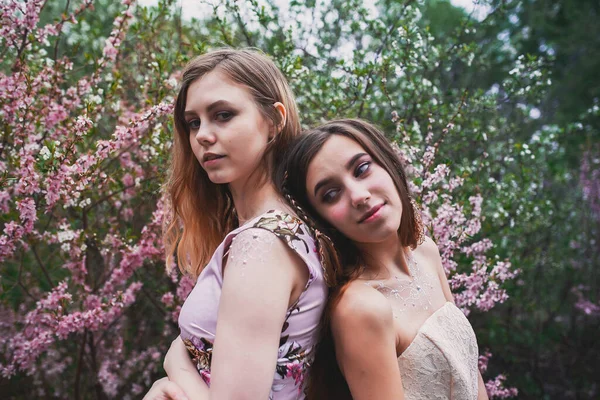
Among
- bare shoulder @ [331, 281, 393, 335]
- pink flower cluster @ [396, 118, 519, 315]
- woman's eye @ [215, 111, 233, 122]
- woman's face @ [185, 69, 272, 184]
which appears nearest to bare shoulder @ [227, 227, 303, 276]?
bare shoulder @ [331, 281, 393, 335]

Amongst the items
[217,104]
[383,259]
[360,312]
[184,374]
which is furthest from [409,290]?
[217,104]

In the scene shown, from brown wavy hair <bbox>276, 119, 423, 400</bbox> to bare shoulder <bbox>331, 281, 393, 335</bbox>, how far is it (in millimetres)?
85

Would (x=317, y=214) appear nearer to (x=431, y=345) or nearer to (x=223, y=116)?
(x=223, y=116)

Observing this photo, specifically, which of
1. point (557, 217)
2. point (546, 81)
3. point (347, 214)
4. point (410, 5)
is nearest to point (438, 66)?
point (410, 5)

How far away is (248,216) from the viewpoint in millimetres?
1731

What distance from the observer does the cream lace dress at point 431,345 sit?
161cm

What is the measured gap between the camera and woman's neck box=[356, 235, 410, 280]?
1779 mm

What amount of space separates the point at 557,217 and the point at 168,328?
309 centimetres

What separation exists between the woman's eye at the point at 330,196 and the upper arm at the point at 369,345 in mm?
318

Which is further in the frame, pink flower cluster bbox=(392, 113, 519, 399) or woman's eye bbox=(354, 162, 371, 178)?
pink flower cluster bbox=(392, 113, 519, 399)

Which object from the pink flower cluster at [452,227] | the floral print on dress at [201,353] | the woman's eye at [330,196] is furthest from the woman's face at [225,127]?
the pink flower cluster at [452,227]

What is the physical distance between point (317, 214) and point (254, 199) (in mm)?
207

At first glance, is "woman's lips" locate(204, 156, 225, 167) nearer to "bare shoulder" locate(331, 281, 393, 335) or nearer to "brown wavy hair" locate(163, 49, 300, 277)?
"brown wavy hair" locate(163, 49, 300, 277)

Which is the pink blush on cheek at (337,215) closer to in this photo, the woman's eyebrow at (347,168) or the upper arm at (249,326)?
the woman's eyebrow at (347,168)
